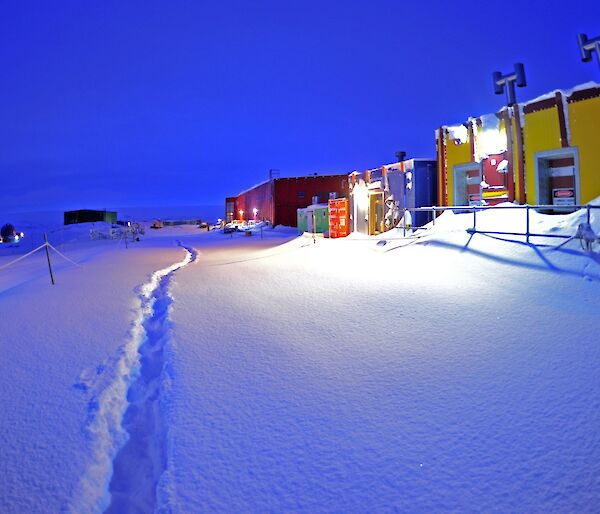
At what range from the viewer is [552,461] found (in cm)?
271

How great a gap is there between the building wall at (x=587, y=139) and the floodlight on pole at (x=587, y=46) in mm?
3748

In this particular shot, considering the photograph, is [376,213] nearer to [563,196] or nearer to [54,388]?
[563,196]

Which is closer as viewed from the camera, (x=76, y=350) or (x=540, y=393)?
(x=540, y=393)

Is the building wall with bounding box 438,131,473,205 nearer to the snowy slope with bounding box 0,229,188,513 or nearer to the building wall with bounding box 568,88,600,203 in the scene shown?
the building wall with bounding box 568,88,600,203

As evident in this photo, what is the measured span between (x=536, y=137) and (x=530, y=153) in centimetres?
50

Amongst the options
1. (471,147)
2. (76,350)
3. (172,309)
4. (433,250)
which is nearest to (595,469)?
(76,350)

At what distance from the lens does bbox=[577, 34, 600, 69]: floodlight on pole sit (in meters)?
14.2

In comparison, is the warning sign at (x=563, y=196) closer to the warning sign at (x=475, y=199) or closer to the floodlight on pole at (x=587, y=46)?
the warning sign at (x=475, y=199)

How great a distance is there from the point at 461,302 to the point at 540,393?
2613 mm

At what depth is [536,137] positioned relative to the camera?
43.7 ft

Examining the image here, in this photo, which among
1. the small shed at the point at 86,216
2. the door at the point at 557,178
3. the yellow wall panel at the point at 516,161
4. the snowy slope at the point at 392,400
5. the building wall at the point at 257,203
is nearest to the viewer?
the snowy slope at the point at 392,400

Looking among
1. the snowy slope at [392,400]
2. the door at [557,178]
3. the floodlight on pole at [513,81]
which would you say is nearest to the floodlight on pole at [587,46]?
the floodlight on pole at [513,81]

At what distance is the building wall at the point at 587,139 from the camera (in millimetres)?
11781

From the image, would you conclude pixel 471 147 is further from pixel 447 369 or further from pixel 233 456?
pixel 233 456
